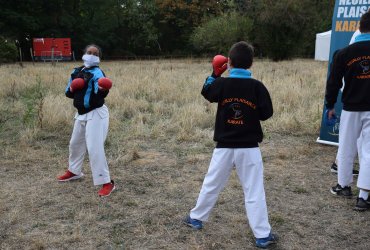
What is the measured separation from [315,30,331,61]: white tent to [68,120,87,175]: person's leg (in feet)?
86.2

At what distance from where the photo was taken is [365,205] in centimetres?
436

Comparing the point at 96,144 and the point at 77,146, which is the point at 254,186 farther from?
the point at 77,146

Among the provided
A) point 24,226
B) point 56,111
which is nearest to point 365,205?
point 24,226

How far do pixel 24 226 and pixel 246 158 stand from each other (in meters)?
2.16

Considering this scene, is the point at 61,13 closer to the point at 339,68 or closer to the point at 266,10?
Result: the point at 266,10

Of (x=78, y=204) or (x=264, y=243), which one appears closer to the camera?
(x=264, y=243)

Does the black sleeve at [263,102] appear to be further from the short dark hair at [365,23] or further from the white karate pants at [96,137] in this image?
the white karate pants at [96,137]

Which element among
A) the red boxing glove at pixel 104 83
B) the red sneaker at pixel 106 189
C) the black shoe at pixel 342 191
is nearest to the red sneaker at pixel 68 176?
the red sneaker at pixel 106 189

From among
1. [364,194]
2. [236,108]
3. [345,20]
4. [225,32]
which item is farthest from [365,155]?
[225,32]

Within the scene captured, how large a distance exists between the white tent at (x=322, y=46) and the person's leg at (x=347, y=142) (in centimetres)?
2566

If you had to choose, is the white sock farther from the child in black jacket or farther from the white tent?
the white tent

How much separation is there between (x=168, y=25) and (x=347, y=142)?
3973 centimetres

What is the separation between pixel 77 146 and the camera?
5066 millimetres

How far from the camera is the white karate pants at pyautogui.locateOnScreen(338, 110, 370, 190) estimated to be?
429cm
